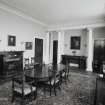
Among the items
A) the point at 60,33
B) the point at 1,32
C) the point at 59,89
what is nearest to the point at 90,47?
the point at 60,33

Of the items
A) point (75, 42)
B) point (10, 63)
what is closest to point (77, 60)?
point (75, 42)

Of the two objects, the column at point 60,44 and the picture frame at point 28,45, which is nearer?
the picture frame at point 28,45

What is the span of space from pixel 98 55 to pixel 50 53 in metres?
4.32

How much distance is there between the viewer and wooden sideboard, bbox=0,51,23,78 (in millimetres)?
4531

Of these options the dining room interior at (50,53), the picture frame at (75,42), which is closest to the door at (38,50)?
the dining room interior at (50,53)

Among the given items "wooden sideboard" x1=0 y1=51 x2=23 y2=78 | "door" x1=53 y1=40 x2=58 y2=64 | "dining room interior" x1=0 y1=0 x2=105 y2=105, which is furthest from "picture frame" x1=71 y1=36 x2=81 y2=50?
"wooden sideboard" x1=0 y1=51 x2=23 y2=78

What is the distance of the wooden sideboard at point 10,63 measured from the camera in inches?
178

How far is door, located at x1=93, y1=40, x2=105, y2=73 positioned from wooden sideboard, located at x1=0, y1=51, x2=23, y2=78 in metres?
4.99

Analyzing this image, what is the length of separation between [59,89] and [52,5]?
3687 millimetres

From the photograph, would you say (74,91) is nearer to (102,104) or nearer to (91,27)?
(102,104)

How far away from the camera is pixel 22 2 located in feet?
14.7

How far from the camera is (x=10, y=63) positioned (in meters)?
4.89

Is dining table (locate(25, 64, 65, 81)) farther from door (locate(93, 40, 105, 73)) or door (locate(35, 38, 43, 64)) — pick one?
door (locate(93, 40, 105, 73))

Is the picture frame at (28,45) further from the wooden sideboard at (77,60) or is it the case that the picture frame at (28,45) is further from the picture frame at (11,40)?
the wooden sideboard at (77,60)
